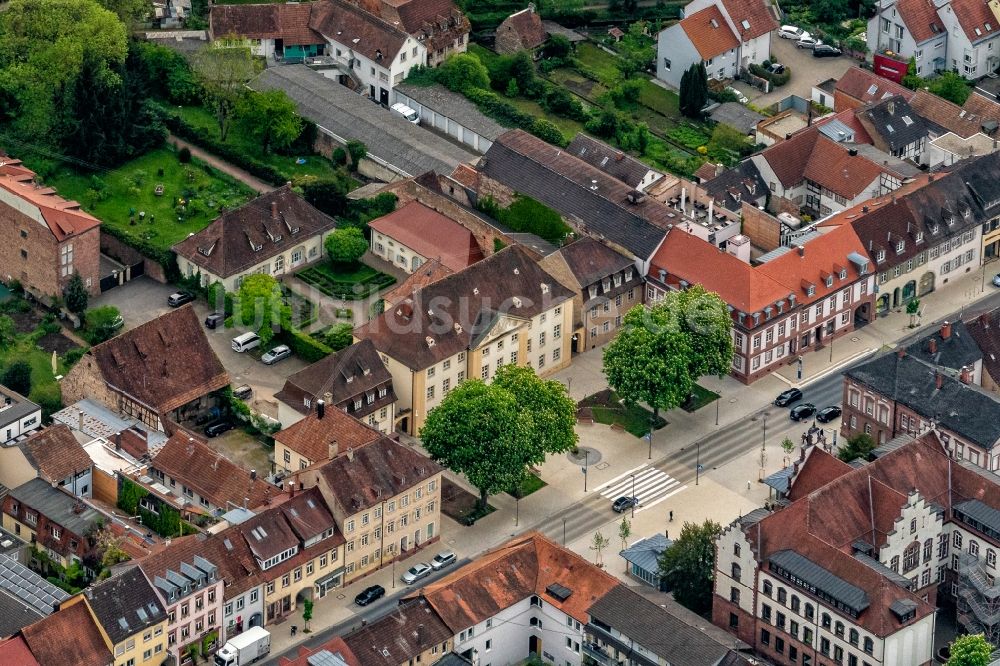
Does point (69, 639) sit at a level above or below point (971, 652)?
below

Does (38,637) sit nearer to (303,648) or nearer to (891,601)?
(303,648)

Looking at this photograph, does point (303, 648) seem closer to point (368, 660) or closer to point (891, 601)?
point (368, 660)

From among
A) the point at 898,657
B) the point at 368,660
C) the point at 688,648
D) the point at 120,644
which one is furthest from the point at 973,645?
the point at 120,644

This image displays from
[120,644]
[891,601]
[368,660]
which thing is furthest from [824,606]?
[120,644]

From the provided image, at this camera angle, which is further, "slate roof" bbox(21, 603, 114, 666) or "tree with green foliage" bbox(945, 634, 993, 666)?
"slate roof" bbox(21, 603, 114, 666)

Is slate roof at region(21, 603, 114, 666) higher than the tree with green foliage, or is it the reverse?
the tree with green foliage

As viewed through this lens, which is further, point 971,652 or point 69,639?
point 69,639
